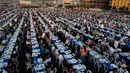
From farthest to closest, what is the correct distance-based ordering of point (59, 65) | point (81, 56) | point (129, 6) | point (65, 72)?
point (129, 6) → point (81, 56) → point (59, 65) → point (65, 72)

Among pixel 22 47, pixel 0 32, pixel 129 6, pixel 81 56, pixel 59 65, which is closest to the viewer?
pixel 59 65

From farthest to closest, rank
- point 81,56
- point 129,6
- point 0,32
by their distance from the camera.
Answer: point 129,6 → point 0,32 → point 81,56

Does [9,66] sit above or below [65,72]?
above

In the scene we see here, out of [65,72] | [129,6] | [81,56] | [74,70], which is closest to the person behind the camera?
[74,70]

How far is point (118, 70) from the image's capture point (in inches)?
485

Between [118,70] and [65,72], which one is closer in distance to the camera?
[118,70]

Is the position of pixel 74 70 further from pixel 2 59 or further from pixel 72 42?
pixel 72 42

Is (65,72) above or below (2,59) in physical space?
below

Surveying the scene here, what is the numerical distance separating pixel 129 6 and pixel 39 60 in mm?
104130

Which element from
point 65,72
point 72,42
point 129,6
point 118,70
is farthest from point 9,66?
point 129,6

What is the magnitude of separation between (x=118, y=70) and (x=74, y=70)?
2980mm

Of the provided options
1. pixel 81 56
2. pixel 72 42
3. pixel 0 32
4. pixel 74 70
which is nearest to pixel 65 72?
pixel 74 70

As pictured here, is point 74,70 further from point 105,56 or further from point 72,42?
point 72,42

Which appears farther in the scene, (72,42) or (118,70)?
(72,42)
